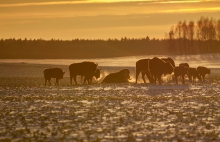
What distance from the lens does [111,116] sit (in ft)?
60.0

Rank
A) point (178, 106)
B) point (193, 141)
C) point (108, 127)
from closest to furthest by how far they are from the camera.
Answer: point (193, 141), point (108, 127), point (178, 106)

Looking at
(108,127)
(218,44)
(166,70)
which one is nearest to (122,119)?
(108,127)

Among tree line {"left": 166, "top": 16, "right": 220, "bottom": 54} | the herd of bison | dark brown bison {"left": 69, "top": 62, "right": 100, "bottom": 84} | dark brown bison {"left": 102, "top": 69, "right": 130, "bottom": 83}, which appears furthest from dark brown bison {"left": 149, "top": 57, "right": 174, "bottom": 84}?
tree line {"left": 166, "top": 16, "right": 220, "bottom": 54}

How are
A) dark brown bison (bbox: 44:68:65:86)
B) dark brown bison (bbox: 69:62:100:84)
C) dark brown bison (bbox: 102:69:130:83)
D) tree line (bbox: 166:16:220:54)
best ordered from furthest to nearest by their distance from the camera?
tree line (bbox: 166:16:220:54) → dark brown bison (bbox: 102:69:130:83) → dark brown bison (bbox: 69:62:100:84) → dark brown bison (bbox: 44:68:65:86)

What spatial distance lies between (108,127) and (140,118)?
2.10 m

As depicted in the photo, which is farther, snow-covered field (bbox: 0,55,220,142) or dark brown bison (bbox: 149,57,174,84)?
dark brown bison (bbox: 149,57,174,84)

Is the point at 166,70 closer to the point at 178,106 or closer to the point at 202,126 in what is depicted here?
the point at 178,106

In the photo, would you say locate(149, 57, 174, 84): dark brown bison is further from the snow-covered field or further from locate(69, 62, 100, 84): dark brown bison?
the snow-covered field

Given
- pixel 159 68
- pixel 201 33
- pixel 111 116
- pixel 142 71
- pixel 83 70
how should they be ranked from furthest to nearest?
pixel 201 33 < pixel 83 70 < pixel 142 71 < pixel 159 68 < pixel 111 116

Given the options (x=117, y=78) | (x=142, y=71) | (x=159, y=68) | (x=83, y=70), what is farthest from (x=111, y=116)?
(x=117, y=78)

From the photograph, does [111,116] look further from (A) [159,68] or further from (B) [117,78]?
(B) [117,78]

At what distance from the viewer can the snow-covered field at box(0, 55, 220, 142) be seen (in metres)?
14.7

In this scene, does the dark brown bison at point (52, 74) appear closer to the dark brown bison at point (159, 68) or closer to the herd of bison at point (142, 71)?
the herd of bison at point (142, 71)

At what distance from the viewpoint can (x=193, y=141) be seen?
13.7 meters
